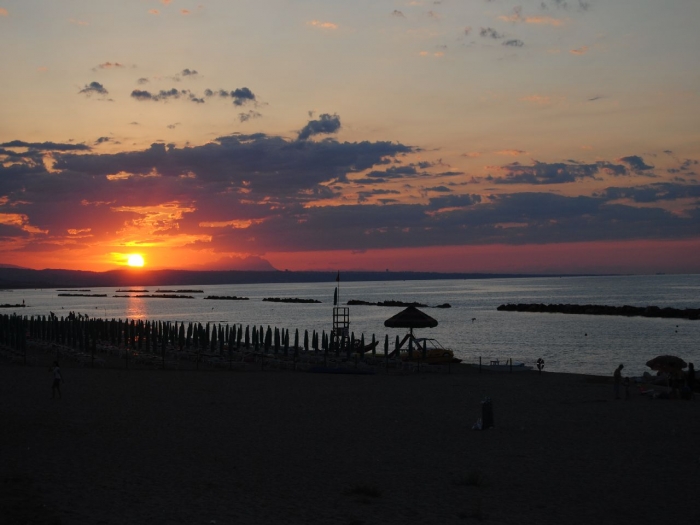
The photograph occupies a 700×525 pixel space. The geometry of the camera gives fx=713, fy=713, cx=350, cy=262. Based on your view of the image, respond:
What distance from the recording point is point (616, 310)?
3593 inches

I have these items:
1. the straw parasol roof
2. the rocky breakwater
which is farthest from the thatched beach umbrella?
the rocky breakwater

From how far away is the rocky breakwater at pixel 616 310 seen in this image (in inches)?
3250

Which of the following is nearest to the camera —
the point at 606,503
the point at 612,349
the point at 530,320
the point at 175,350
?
the point at 606,503

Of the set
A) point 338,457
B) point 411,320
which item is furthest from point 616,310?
point 338,457

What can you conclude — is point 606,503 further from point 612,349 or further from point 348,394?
point 612,349

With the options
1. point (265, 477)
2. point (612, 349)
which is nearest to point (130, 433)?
point (265, 477)

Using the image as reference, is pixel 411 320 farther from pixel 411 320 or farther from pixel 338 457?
pixel 338 457

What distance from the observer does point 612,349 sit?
153 feet

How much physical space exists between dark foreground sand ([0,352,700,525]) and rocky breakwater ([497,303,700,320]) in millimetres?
65946

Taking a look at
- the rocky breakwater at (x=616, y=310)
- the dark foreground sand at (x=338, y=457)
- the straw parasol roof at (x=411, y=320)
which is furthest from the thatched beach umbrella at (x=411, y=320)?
the rocky breakwater at (x=616, y=310)

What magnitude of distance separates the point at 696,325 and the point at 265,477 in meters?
67.8

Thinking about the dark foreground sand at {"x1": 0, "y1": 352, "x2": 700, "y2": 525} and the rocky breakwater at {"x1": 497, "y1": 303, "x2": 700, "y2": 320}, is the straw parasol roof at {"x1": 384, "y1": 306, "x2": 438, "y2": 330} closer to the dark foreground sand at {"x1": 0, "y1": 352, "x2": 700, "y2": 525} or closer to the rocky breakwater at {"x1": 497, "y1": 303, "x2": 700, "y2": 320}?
the dark foreground sand at {"x1": 0, "y1": 352, "x2": 700, "y2": 525}

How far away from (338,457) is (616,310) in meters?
85.0

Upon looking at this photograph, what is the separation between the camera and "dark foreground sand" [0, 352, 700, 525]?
9891 millimetres
